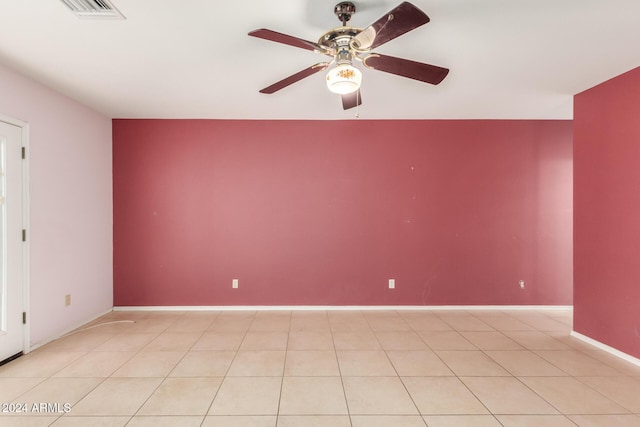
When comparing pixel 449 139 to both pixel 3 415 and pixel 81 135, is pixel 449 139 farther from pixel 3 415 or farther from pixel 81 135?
pixel 3 415

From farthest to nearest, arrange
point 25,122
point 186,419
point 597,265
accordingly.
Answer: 1. point 597,265
2. point 25,122
3. point 186,419

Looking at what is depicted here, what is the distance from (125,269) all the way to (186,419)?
2.78 meters

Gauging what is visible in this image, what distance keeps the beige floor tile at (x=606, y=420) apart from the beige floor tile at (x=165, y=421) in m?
2.30

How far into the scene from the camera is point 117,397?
2094mm

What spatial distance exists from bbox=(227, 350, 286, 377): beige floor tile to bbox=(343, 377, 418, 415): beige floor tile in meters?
0.59

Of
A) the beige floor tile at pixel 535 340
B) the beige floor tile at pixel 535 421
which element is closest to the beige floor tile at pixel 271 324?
the beige floor tile at pixel 535 421

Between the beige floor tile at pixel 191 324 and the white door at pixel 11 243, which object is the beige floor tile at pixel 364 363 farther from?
the white door at pixel 11 243

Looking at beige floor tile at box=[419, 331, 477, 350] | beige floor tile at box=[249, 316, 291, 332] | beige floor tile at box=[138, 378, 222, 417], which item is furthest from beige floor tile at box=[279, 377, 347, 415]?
beige floor tile at box=[419, 331, 477, 350]

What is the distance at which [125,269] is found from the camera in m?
3.99

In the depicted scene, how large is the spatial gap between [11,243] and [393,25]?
341cm

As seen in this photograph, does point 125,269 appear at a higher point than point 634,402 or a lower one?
higher

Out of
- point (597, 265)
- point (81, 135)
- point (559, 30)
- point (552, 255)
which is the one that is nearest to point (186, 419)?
point (81, 135)

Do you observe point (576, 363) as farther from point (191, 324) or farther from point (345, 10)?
point (191, 324)

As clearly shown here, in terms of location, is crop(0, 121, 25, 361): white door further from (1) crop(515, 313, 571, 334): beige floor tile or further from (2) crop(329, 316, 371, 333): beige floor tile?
(1) crop(515, 313, 571, 334): beige floor tile
